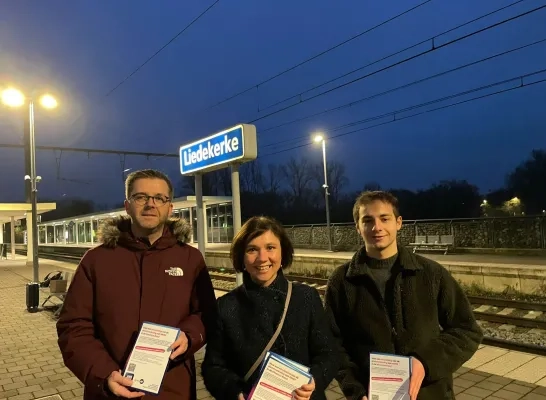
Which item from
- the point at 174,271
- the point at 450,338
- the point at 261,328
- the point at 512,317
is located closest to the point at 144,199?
the point at 174,271

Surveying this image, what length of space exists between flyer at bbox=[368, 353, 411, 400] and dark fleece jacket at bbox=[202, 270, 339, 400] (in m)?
0.23

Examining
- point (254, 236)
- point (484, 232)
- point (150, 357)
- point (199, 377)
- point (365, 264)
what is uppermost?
point (254, 236)

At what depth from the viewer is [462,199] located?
47.2 m

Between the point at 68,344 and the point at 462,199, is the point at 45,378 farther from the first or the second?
the point at 462,199

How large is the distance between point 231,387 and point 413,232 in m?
21.9

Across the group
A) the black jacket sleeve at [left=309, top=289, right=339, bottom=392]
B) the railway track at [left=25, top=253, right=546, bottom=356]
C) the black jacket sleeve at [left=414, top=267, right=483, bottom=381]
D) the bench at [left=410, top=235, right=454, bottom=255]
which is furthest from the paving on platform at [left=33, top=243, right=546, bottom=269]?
the black jacket sleeve at [left=309, top=289, right=339, bottom=392]

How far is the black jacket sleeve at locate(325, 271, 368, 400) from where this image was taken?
2180 mm

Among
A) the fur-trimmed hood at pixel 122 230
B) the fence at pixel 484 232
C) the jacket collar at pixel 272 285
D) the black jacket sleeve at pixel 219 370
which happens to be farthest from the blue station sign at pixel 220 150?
the fence at pixel 484 232

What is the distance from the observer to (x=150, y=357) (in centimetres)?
202

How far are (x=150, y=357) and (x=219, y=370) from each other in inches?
13.3

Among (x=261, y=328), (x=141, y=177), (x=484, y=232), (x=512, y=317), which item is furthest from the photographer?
(x=484, y=232)

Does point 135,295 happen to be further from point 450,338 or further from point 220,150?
point 220,150

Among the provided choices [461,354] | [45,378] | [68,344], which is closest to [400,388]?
[461,354]

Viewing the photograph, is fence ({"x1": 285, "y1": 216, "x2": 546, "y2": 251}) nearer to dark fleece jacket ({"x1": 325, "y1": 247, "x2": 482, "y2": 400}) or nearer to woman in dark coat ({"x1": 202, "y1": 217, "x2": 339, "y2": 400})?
dark fleece jacket ({"x1": 325, "y1": 247, "x2": 482, "y2": 400})
